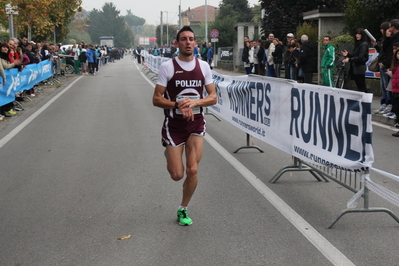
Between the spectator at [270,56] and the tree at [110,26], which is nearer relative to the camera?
the spectator at [270,56]

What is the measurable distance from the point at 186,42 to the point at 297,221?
2.00 metres

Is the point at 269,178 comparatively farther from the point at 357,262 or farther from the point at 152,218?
the point at 357,262

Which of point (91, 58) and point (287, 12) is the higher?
point (287, 12)

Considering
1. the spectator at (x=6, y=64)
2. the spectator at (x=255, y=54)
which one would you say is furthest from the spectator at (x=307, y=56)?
the spectator at (x=6, y=64)

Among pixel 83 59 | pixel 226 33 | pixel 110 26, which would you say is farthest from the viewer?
pixel 110 26

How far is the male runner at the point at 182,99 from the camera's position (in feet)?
17.5

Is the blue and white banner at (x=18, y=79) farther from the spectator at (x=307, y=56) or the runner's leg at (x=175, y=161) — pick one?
the runner's leg at (x=175, y=161)

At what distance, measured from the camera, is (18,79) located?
625 inches

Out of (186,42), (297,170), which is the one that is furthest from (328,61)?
(186,42)

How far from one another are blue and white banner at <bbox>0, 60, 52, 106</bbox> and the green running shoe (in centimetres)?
931

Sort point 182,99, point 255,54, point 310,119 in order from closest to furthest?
1. point 182,99
2. point 310,119
3. point 255,54

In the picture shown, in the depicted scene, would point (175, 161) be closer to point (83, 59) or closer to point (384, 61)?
point (384, 61)

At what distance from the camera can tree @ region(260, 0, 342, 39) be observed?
32656 millimetres

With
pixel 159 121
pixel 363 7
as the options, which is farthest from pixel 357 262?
pixel 363 7
